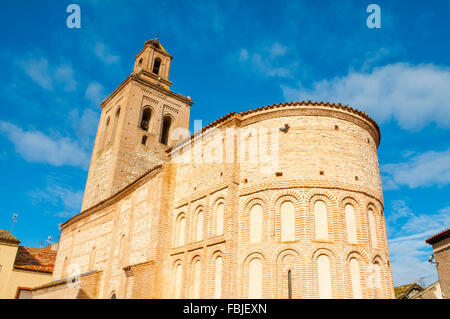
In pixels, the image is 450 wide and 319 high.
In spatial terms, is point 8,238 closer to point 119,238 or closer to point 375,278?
point 119,238

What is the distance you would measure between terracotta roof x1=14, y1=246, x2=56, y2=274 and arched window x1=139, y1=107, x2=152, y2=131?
13063mm

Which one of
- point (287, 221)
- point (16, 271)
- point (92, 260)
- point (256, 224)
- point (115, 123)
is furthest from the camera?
point (115, 123)

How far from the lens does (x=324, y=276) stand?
36.1ft

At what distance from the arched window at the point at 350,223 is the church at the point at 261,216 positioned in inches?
1.3

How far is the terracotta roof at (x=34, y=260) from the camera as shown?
1083 inches

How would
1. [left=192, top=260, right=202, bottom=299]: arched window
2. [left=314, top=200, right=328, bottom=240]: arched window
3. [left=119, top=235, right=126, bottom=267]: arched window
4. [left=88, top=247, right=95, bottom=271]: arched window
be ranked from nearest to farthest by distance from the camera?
1. [left=314, top=200, right=328, bottom=240]: arched window
2. [left=192, top=260, right=202, bottom=299]: arched window
3. [left=119, top=235, right=126, bottom=267]: arched window
4. [left=88, top=247, right=95, bottom=271]: arched window

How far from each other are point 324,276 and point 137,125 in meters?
20.2

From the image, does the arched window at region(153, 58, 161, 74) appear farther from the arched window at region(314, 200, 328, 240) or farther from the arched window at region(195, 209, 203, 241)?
the arched window at region(314, 200, 328, 240)

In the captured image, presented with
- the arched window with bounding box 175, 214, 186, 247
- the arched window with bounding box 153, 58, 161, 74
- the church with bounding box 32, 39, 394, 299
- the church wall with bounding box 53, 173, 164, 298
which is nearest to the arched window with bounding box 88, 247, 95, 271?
the church wall with bounding box 53, 173, 164, 298

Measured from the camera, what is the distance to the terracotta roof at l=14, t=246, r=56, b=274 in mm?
27516

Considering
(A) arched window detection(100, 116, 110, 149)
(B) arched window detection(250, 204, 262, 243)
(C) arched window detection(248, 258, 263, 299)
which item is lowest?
(C) arched window detection(248, 258, 263, 299)

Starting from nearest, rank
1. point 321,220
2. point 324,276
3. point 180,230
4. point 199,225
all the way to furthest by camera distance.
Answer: point 324,276 < point 321,220 < point 199,225 < point 180,230

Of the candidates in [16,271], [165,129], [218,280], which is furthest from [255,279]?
[16,271]
